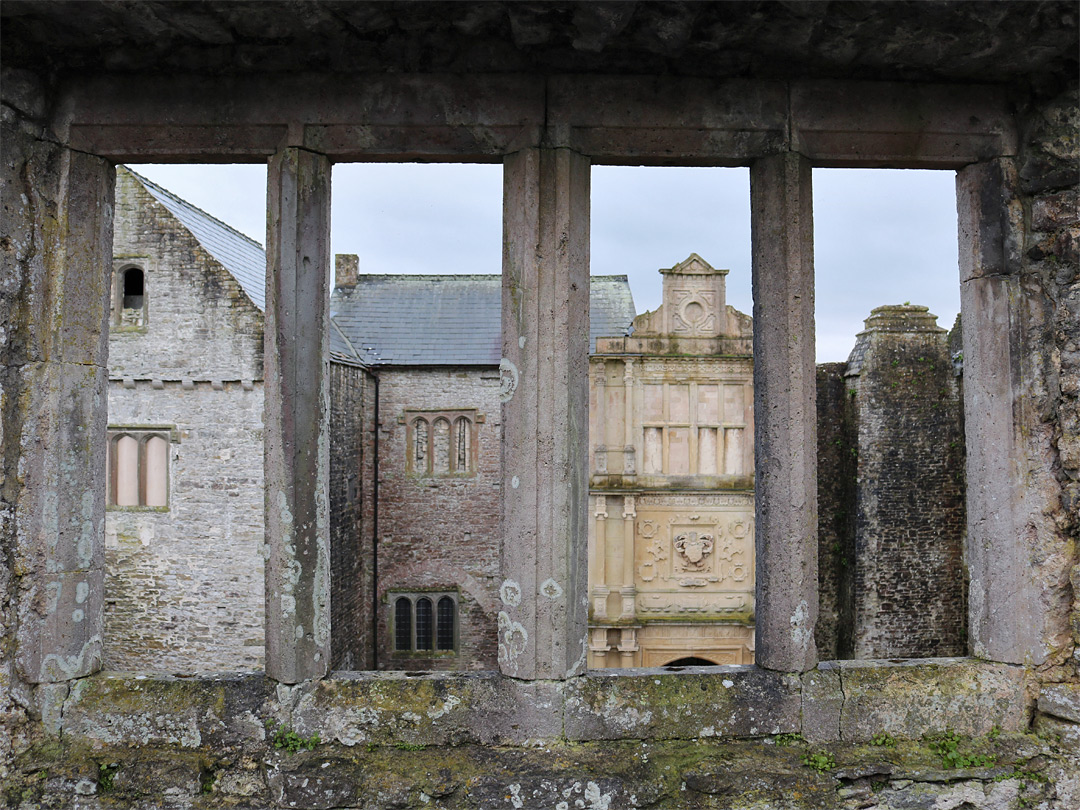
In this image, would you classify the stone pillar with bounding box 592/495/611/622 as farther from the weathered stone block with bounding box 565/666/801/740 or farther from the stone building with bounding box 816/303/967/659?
the weathered stone block with bounding box 565/666/801/740

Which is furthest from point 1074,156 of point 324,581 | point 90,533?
point 90,533

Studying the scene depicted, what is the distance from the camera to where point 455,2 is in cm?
226

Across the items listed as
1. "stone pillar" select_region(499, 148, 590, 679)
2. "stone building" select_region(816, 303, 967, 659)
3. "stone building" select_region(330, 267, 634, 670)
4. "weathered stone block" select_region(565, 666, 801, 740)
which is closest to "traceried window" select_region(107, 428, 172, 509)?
"stone building" select_region(330, 267, 634, 670)

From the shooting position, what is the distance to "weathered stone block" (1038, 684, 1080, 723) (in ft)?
8.33

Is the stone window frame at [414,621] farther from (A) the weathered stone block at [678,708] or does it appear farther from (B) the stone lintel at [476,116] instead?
(B) the stone lintel at [476,116]

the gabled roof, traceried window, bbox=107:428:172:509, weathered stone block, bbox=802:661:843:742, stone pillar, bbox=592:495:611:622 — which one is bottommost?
stone pillar, bbox=592:495:611:622

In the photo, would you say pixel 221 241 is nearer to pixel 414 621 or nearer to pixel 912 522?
pixel 414 621

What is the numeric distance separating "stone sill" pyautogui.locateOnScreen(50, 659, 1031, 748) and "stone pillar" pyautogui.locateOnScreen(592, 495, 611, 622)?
882 cm

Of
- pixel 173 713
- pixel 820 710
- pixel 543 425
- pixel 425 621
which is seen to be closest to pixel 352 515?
pixel 425 621

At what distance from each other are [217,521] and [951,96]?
1063 cm

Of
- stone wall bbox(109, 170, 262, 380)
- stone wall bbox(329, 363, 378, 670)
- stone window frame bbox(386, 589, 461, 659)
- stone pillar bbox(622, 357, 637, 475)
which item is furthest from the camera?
stone window frame bbox(386, 589, 461, 659)

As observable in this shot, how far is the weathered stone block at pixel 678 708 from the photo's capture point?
2549mm

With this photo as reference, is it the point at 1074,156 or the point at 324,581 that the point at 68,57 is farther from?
the point at 1074,156

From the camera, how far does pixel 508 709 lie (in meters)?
2.55
